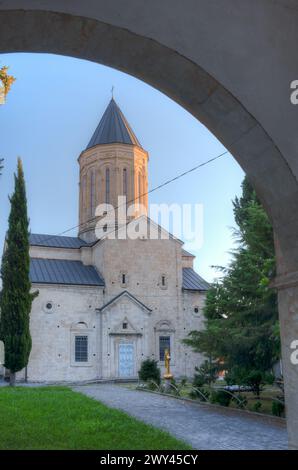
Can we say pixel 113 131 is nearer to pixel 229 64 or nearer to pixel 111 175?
pixel 111 175

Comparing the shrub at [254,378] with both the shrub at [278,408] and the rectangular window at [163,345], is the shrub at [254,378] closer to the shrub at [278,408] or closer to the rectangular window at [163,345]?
the shrub at [278,408]

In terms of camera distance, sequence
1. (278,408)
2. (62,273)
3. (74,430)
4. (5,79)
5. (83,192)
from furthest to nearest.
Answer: (83,192), (62,273), (278,408), (74,430), (5,79)

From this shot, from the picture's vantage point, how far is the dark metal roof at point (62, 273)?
29141 millimetres

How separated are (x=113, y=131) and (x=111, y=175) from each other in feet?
12.6

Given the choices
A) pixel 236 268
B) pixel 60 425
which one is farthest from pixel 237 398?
pixel 60 425

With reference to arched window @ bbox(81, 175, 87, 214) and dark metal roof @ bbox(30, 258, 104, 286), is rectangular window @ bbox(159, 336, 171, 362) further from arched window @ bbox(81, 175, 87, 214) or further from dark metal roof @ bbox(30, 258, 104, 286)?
arched window @ bbox(81, 175, 87, 214)

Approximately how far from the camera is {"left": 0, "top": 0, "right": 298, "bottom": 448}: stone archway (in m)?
3.45

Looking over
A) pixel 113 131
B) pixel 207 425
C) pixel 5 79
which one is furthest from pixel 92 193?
pixel 5 79

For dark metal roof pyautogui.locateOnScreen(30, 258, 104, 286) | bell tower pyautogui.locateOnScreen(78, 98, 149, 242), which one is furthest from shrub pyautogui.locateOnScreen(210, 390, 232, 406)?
bell tower pyautogui.locateOnScreen(78, 98, 149, 242)

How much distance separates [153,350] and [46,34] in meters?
27.7

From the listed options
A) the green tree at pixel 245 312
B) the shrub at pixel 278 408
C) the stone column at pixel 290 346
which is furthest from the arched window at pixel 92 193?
the stone column at pixel 290 346

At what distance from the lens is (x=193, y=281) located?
32.9 meters

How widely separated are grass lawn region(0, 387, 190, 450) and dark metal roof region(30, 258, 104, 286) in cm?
1624
